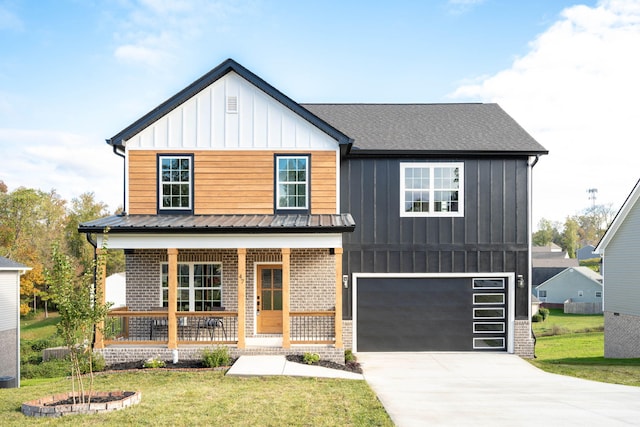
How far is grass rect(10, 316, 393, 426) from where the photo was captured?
8070 mm

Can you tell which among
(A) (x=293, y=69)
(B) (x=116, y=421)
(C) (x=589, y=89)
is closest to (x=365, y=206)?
(A) (x=293, y=69)

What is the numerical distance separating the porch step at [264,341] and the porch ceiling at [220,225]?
3.00 m

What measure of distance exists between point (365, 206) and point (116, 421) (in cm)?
954

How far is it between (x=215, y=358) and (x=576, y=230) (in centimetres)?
9208

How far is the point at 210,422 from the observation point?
26.1ft

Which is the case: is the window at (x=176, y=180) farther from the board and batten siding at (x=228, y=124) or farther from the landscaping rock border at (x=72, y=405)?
the landscaping rock border at (x=72, y=405)

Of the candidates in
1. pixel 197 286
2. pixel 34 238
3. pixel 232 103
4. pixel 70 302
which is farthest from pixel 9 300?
Result: pixel 34 238

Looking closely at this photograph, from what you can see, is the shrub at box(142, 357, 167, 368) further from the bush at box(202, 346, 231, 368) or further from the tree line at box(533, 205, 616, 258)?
the tree line at box(533, 205, 616, 258)

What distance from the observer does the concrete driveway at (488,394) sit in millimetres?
8578

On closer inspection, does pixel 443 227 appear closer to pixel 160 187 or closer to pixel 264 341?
pixel 264 341

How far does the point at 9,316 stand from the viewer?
792 inches

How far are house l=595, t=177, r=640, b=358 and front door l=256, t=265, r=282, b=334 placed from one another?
41.8 feet

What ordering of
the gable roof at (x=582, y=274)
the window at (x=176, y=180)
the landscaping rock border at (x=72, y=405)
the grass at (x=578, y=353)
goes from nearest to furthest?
1. the landscaping rock border at (x=72, y=405)
2. the grass at (x=578, y=353)
3. the window at (x=176, y=180)
4. the gable roof at (x=582, y=274)

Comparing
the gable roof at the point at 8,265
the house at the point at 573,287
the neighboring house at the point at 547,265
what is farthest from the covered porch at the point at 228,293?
the neighboring house at the point at 547,265
